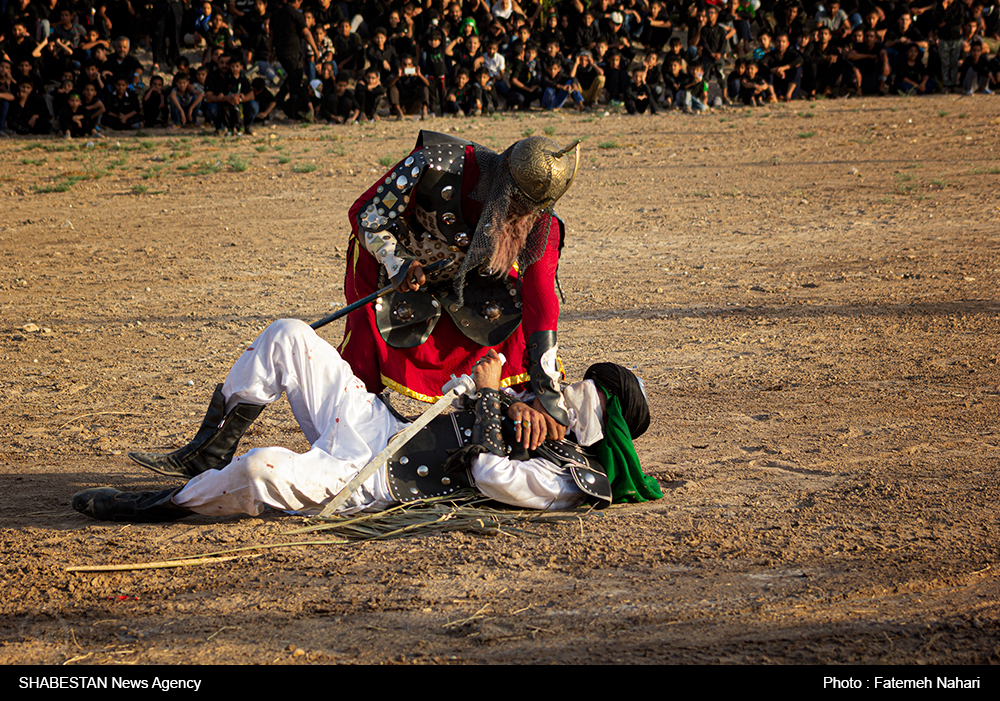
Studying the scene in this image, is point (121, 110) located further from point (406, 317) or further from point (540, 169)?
point (540, 169)

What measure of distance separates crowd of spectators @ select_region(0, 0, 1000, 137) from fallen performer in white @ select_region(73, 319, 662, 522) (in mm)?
11605

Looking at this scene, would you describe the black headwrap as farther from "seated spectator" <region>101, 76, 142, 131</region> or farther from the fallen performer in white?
"seated spectator" <region>101, 76, 142, 131</region>

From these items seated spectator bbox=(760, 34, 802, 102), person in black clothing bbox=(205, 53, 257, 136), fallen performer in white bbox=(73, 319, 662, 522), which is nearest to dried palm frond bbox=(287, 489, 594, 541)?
fallen performer in white bbox=(73, 319, 662, 522)

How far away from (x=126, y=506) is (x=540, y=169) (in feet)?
6.31

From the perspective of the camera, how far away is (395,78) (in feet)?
52.4

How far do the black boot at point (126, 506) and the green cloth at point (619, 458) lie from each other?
59.6 inches

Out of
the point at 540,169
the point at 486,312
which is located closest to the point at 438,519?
the point at 486,312

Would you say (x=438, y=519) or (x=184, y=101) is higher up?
(x=184, y=101)

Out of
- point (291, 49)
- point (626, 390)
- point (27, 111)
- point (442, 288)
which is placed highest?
point (291, 49)

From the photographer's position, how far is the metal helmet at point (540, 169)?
3529 millimetres

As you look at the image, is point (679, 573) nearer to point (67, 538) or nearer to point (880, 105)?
point (67, 538)

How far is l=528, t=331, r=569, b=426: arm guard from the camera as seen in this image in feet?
11.4

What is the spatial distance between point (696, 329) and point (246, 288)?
10.9ft

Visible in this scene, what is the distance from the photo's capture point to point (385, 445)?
11.3 feet
